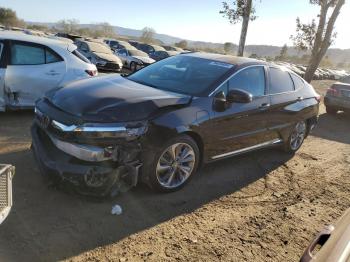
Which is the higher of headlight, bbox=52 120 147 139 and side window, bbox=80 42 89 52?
headlight, bbox=52 120 147 139

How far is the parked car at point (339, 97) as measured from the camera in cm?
1165

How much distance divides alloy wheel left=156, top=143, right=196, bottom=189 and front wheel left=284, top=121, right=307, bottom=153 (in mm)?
2706

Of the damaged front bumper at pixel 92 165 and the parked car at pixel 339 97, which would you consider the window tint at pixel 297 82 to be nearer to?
the damaged front bumper at pixel 92 165

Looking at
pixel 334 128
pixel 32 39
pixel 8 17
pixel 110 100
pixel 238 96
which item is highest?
pixel 32 39

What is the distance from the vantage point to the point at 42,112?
4520mm

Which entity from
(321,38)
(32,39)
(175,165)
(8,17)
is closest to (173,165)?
(175,165)

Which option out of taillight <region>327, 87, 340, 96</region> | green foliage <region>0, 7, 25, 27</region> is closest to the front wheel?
taillight <region>327, 87, 340, 96</region>

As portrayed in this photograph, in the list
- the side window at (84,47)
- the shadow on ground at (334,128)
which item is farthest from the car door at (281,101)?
the side window at (84,47)

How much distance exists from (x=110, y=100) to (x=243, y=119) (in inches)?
78.7

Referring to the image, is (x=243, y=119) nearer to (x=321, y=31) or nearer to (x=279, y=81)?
(x=279, y=81)

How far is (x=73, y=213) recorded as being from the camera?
13.3 ft

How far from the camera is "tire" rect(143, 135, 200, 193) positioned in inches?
174

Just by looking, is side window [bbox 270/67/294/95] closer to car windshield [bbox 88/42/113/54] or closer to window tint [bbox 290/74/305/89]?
window tint [bbox 290/74/305/89]

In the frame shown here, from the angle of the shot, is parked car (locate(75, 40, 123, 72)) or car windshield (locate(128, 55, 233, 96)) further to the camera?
parked car (locate(75, 40, 123, 72))
